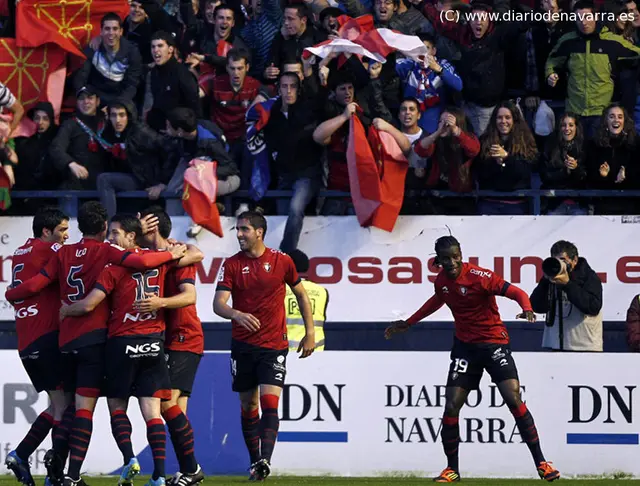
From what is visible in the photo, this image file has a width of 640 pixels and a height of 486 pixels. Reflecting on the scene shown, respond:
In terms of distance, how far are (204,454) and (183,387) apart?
2.48 metres

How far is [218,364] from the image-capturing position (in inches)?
511

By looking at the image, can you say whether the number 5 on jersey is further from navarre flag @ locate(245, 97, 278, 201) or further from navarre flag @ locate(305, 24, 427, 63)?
navarre flag @ locate(305, 24, 427, 63)

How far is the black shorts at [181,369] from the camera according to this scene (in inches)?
411

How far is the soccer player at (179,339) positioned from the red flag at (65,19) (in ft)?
18.8

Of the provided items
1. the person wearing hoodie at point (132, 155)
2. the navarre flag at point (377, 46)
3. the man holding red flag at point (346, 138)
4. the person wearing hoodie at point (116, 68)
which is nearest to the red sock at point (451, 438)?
the man holding red flag at point (346, 138)

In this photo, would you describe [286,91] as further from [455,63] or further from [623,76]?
[623,76]

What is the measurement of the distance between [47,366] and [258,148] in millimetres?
4774

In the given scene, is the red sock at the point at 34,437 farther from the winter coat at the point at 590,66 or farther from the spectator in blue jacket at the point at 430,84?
the winter coat at the point at 590,66

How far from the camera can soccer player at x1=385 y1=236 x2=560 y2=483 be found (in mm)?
11570

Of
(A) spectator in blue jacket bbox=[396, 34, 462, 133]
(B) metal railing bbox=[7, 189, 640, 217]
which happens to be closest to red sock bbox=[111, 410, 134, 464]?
(B) metal railing bbox=[7, 189, 640, 217]

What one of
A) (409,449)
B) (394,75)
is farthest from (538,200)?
(409,449)

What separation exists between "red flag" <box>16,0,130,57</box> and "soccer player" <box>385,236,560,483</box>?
5870 mm

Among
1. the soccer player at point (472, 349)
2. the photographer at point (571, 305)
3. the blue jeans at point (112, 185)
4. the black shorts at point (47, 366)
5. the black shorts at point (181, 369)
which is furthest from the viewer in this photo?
the blue jeans at point (112, 185)

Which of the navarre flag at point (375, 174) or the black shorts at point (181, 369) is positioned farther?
the navarre flag at point (375, 174)
